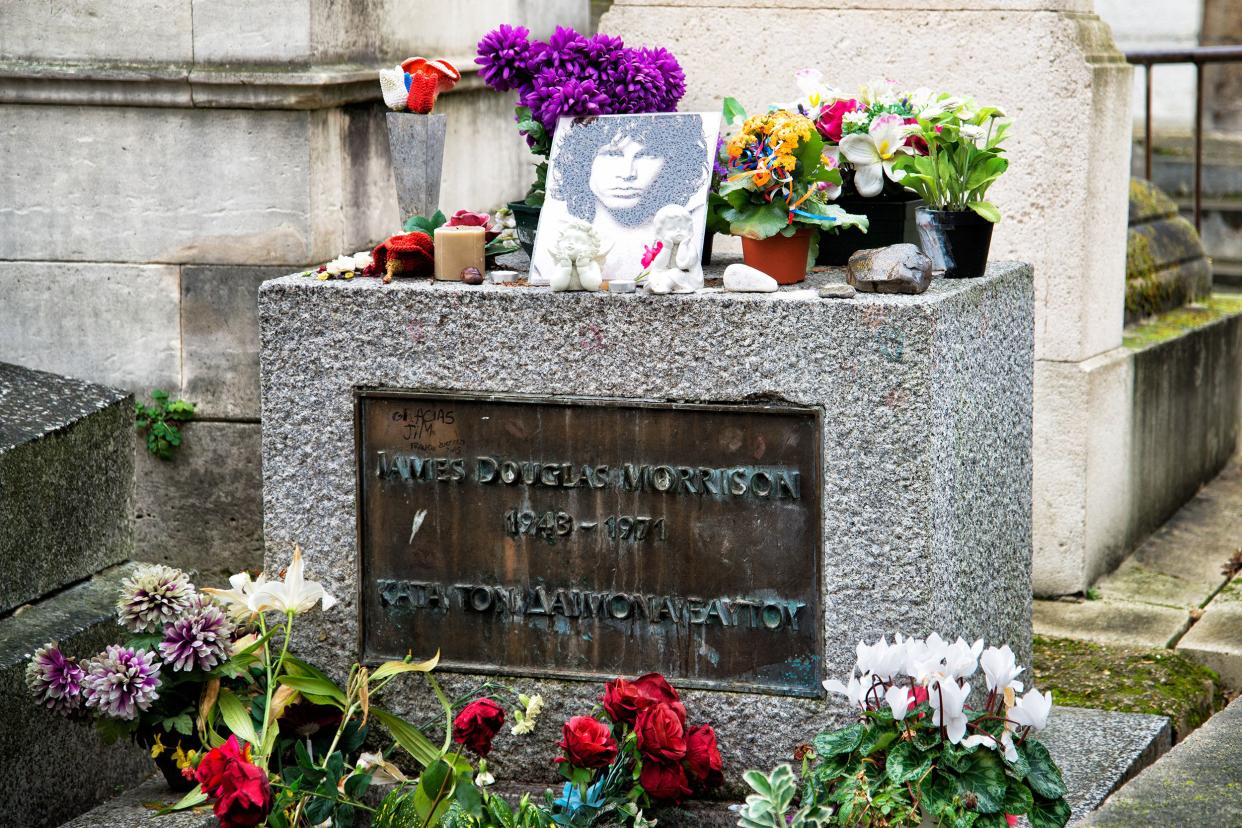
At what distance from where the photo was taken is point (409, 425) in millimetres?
→ 3818

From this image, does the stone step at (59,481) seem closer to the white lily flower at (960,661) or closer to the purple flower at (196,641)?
the purple flower at (196,641)

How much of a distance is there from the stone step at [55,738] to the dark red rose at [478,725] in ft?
2.70

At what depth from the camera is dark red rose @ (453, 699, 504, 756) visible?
3.46 metres

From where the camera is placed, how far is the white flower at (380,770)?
3744 mm

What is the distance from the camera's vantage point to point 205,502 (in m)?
5.44

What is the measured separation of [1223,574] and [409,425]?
3.15 metres

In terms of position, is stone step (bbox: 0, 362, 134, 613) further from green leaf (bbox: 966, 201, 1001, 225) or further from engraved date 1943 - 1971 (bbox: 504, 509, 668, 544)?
green leaf (bbox: 966, 201, 1001, 225)

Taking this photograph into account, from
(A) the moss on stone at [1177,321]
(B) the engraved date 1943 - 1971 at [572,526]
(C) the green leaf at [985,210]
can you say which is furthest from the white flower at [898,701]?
(A) the moss on stone at [1177,321]

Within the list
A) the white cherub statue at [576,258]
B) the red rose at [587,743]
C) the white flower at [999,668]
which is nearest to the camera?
the white flower at [999,668]

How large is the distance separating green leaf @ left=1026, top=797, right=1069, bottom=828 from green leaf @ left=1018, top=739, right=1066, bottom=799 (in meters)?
0.02

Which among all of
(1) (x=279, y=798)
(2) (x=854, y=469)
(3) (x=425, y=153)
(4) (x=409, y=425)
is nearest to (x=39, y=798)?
(1) (x=279, y=798)

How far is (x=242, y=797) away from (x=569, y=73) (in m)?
1.76

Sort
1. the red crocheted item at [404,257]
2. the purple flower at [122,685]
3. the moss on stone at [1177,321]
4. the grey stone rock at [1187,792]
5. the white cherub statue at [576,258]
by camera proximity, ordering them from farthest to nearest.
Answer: the moss on stone at [1177,321]
the red crocheted item at [404,257]
the white cherub statue at [576,258]
the purple flower at [122,685]
the grey stone rock at [1187,792]

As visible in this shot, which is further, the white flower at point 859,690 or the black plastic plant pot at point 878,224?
the black plastic plant pot at point 878,224
